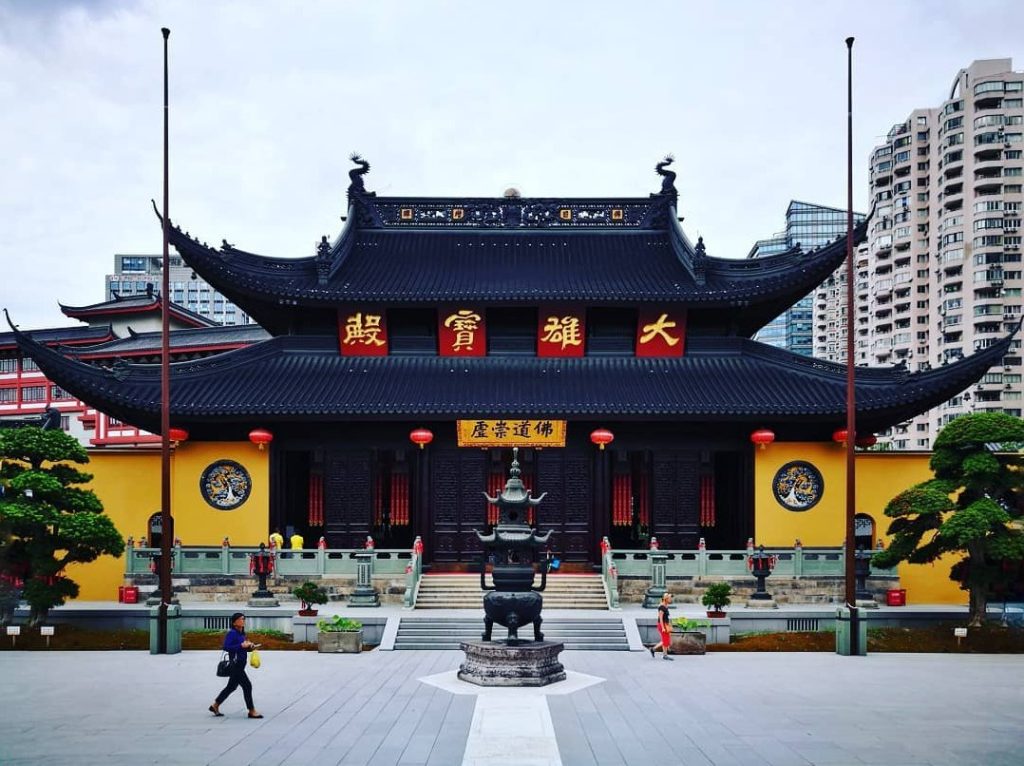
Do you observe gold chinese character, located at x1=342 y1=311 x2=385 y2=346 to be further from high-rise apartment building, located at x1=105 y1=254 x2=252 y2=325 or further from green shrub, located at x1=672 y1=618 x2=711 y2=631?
high-rise apartment building, located at x1=105 y1=254 x2=252 y2=325

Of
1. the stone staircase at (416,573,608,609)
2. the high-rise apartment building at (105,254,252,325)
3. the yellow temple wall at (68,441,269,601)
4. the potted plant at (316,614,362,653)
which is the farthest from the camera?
the high-rise apartment building at (105,254,252,325)

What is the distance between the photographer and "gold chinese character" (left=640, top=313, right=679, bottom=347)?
27250 millimetres

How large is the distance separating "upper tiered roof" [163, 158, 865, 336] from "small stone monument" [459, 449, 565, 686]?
417 inches

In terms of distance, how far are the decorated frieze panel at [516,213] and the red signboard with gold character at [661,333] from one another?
4.42m

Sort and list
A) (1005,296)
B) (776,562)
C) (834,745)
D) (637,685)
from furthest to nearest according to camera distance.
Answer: (1005,296), (776,562), (637,685), (834,745)

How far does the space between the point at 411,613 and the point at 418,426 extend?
20.8 feet

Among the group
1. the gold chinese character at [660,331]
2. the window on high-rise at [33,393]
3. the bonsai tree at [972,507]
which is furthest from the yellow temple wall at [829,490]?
the window on high-rise at [33,393]

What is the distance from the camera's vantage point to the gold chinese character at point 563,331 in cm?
2720

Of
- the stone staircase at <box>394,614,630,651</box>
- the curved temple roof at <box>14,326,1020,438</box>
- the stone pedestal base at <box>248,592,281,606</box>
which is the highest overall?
the curved temple roof at <box>14,326,1020,438</box>

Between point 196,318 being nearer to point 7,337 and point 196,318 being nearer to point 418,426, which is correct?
point 7,337

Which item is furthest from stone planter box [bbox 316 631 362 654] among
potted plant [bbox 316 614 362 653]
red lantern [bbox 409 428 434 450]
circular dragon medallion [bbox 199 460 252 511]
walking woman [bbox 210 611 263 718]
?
circular dragon medallion [bbox 199 460 252 511]

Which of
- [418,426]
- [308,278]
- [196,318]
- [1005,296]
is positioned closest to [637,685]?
[418,426]

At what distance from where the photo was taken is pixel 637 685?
15.2 meters

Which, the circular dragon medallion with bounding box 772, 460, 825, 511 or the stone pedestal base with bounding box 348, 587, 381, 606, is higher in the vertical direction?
the circular dragon medallion with bounding box 772, 460, 825, 511
